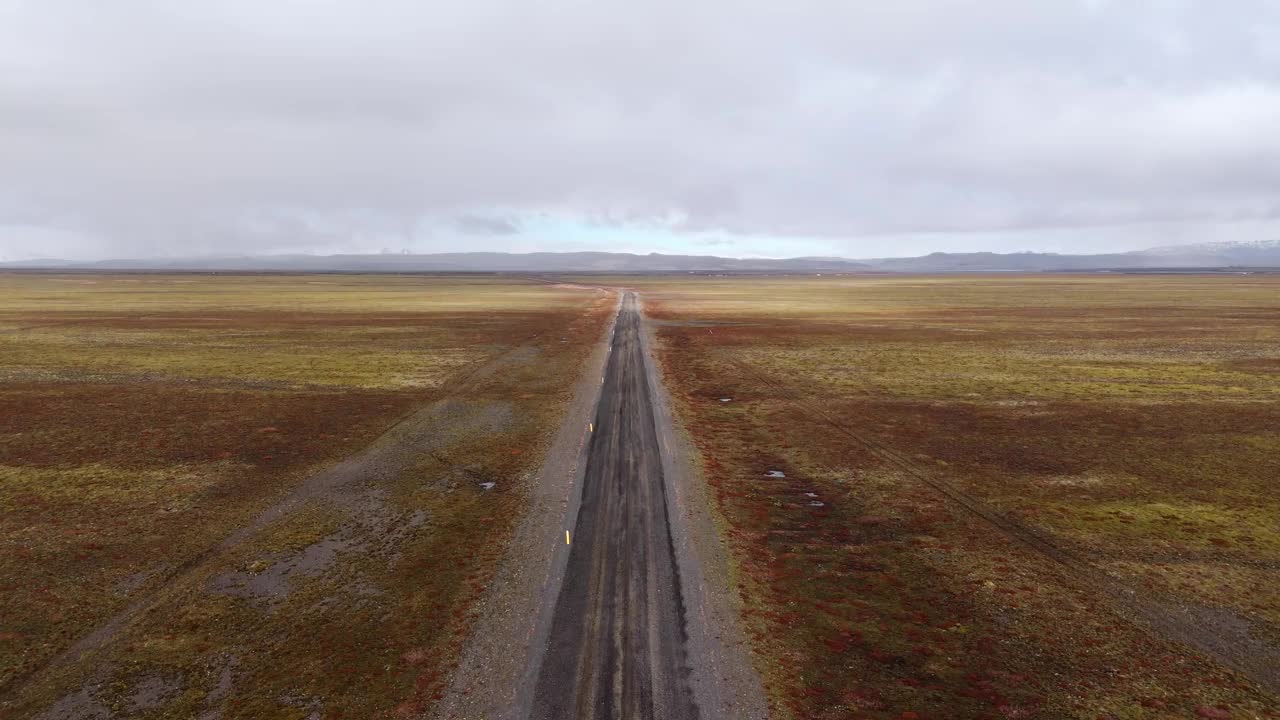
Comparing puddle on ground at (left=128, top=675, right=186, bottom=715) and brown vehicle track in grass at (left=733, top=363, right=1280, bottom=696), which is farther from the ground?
brown vehicle track in grass at (left=733, top=363, right=1280, bottom=696)

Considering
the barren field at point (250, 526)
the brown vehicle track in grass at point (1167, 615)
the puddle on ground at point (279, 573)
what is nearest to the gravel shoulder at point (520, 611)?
the barren field at point (250, 526)

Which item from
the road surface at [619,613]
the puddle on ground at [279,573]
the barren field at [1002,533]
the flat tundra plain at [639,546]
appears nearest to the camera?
the road surface at [619,613]

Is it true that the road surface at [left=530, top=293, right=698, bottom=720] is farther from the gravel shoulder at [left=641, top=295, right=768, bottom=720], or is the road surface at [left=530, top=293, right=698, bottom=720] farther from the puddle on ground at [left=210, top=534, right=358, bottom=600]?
the puddle on ground at [left=210, top=534, right=358, bottom=600]

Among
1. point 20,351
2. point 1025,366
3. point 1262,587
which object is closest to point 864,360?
point 1025,366

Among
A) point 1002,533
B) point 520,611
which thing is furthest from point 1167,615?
point 520,611

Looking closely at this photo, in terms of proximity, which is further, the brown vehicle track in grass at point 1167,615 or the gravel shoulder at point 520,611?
the brown vehicle track in grass at point 1167,615

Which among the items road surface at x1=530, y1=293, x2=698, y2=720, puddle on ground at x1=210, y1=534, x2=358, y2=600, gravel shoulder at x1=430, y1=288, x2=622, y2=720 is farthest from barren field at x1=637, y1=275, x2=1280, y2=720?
puddle on ground at x1=210, y1=534, x2=358, y2=600

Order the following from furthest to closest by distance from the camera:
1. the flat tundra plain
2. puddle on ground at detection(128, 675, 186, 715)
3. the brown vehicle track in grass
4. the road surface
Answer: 1. the brown vehicle track in grass
2. the flat tundra plain
3. the road surface
4. puddle on ground at detection(128, 675, 186, 715)

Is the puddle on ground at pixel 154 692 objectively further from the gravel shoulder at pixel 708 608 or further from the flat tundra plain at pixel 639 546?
the gravel shoulder at pixel 708 608
